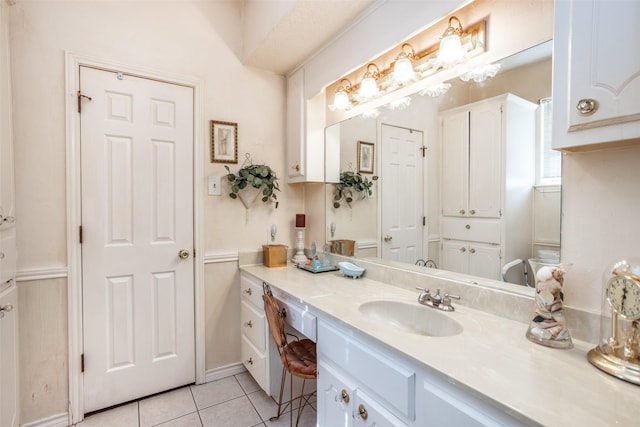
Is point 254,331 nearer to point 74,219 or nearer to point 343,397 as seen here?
point 343,397

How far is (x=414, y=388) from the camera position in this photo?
95cm

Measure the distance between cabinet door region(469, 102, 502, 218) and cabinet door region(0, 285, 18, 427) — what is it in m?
2.18

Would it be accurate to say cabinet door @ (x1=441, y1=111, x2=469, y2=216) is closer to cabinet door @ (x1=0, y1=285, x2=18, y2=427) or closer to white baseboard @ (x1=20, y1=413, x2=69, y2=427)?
cabinet door @ (x1=0, y1=285, x2=18, y2=427)

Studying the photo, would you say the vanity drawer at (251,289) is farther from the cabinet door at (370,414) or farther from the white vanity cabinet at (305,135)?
the cabinet door at (370,414)

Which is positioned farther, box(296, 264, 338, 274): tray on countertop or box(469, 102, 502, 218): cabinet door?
box(296, 264, 338, 274): tray on countertop

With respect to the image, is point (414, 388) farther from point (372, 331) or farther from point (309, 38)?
point (309, 38)

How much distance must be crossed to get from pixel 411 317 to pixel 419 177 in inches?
29.4

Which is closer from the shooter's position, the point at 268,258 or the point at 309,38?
the point at 309,38

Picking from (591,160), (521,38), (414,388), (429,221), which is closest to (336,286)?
(429,221)

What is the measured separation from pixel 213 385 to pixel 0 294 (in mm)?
1363

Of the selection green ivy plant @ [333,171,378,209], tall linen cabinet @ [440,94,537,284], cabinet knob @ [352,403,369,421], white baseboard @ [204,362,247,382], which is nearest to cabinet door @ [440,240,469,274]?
tall linen cabinet @ [440,94,537,284]

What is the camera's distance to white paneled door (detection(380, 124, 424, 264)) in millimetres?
1720

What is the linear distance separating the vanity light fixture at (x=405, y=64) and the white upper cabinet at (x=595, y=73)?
75 centimetres

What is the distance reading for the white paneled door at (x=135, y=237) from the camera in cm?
189
